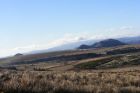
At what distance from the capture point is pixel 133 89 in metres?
13.8

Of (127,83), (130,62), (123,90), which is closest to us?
(123,90)

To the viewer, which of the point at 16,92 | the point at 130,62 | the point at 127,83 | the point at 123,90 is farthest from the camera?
the point at 130,62

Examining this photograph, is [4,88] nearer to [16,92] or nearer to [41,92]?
[16,92]

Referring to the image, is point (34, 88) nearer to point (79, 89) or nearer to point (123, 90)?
point (79, 89)

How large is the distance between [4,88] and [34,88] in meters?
1.07

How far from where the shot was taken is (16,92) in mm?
12711

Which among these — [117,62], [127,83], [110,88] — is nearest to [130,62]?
[117,62]

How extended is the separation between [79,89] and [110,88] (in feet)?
4.13

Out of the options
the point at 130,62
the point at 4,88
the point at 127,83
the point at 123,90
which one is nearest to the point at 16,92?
the point at 4,88

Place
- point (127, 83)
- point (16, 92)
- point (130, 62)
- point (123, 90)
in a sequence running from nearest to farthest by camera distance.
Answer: point (16, 92) → point (123, 90) → point (127, 83) → point (130, 62)

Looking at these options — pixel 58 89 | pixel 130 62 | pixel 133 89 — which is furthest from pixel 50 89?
pixel 130 62

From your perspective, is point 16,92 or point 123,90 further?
point 123,90

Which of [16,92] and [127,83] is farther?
[127,83]

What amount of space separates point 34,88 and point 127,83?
5.89 metres
